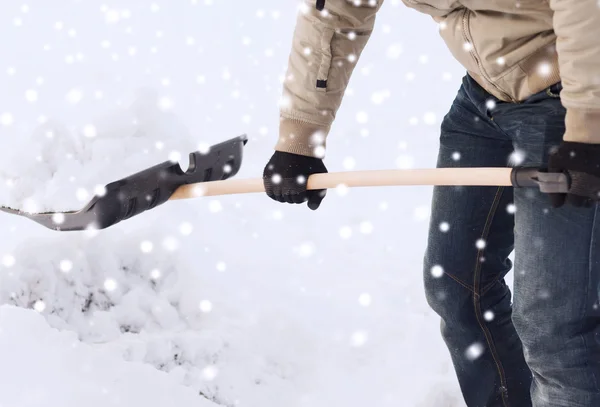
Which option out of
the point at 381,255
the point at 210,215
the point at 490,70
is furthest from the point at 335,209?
the point at 490,70

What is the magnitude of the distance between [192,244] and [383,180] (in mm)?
1662

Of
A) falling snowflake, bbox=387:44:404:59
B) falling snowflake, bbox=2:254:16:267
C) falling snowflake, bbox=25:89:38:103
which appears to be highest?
falling snowflake, bbox=387:44:404:59

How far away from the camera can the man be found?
1575mm

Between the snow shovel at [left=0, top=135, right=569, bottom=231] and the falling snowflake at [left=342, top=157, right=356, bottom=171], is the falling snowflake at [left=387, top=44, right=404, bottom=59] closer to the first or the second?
the falling snowflake at [left=342, top=157, right=356, bottom=171]

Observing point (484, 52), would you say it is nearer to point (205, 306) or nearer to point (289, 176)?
point (289, 176)

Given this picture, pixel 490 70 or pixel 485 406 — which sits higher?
pixel 490 70

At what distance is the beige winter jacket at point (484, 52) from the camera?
4.93 feet

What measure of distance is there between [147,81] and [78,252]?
224 cm

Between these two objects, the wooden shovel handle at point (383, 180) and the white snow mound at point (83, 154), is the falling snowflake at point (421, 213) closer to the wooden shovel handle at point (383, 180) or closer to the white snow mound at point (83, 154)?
the white snow mound at point (83, 154)

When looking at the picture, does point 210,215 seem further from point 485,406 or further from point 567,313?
point 567,313

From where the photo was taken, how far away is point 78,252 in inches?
119

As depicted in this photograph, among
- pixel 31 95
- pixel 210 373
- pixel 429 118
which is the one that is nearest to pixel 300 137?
pixel 210 373

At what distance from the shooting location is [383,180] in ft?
6.54

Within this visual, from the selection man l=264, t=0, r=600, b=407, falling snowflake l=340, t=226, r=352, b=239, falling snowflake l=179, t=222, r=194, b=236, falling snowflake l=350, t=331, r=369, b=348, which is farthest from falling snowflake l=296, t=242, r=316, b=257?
man l=264, t=0, r=600, b=407
